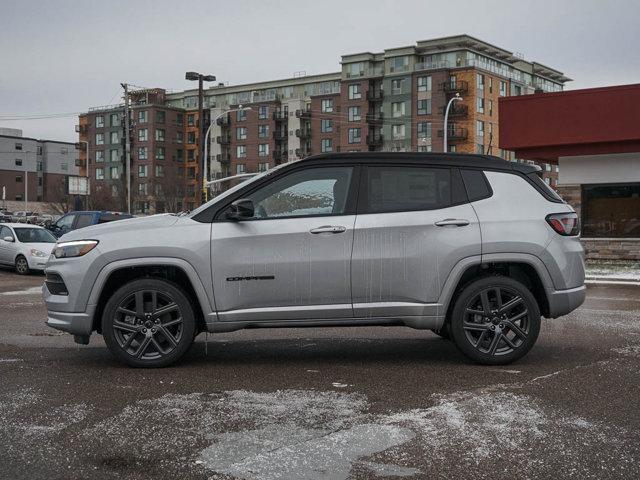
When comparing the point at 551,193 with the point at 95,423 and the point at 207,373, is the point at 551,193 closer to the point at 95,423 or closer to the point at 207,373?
the point at 207,373

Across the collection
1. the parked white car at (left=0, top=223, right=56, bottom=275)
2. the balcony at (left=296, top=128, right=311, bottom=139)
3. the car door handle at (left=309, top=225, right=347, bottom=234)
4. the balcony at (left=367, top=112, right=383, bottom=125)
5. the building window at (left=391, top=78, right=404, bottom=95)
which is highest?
the building window at (left=391, top=78, right=404, bottom=95)

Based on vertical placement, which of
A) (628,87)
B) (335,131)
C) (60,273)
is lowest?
(60,273)

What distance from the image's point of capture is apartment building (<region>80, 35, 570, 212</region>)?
278ft

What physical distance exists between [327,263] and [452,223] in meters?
1.15

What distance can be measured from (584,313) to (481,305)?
4.91 metres

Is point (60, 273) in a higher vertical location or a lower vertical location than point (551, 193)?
lower

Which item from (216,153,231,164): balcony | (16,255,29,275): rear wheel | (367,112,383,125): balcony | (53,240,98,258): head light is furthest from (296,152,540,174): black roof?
(216,153,231,164): balcony

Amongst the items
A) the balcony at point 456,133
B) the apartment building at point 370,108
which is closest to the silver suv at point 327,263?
the apartment building at point 370,108

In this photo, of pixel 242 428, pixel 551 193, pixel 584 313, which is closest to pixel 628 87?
pixel 584 313

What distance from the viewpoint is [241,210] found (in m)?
6.43

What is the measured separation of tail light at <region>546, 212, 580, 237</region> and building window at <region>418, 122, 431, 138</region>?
7984 cm

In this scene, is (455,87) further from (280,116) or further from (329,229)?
(329,229)

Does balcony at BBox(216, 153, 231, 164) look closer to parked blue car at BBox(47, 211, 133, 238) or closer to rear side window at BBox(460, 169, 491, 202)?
parked blue car at BBox(47, 211, 133, 238)

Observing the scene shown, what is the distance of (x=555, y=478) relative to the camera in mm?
3846
